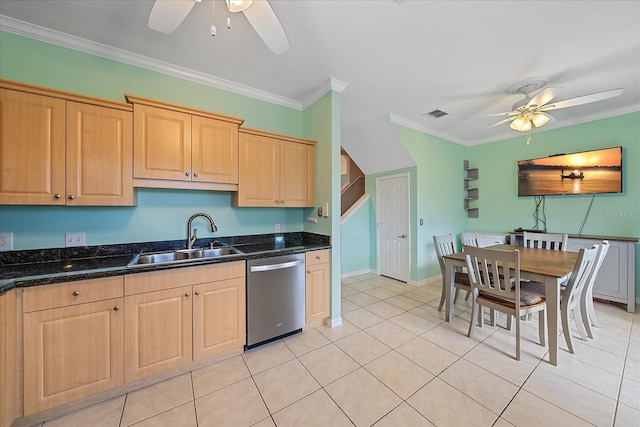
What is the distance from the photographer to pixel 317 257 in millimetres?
2492

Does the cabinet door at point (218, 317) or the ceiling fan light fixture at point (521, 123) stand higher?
the ceiling fan light fixture at point (521, 123)

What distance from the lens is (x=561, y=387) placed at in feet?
5.41

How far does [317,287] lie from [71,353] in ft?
6.18

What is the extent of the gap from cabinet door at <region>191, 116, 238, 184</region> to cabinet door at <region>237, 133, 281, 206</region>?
9cm

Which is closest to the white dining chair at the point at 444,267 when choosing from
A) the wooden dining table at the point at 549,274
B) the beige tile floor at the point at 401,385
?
the wooden dining table at the point at 549,274

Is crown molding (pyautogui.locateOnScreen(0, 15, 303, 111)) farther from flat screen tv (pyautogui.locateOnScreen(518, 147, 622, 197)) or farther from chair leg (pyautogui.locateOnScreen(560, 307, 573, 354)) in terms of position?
flat screen tv (pyautogui.locateOnScreen(518, 147, 622, 197))

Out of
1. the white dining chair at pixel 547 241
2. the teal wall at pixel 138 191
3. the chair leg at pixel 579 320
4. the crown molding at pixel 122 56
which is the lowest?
the chair leg at pixel 579 320

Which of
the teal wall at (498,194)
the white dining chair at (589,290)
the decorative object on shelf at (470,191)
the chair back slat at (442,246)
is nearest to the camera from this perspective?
the white dining chair at (589,290)

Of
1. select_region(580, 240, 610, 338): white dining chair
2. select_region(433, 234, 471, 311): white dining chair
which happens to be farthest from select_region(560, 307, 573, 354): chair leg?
select_region(433, 234, 471, 311): white dining chair

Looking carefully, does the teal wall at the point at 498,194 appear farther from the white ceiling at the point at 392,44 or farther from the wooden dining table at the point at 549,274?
the wooden dining table at the point at 549,274

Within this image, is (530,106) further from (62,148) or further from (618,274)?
(62,148)

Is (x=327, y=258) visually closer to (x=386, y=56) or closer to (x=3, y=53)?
(x=386, y=56)

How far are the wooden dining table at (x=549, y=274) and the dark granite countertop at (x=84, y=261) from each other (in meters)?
1.48

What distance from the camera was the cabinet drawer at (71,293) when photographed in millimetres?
1358
